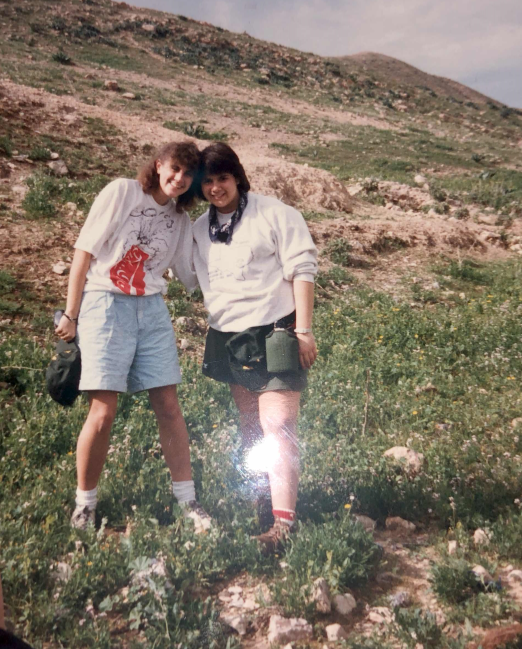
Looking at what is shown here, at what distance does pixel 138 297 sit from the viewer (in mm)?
3178

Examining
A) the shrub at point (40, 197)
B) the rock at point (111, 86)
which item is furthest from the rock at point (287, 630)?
the rock at point (111, 86)

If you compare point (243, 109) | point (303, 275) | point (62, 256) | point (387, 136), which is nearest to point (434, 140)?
point (387, 136)

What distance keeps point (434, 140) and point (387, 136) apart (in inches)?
116

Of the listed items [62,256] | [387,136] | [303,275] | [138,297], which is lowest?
[62,256]

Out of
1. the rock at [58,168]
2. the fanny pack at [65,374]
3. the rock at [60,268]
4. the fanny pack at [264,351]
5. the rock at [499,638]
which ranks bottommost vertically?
the rock at [499,638]

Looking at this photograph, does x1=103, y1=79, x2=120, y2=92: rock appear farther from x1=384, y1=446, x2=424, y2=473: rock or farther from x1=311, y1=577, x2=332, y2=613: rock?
x1=311, y1=577, x2=332, y2=613: rock

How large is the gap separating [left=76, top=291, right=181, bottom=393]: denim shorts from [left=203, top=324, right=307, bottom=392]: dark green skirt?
27cm

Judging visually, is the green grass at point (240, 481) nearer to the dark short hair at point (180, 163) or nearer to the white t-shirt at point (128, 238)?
the white t-shirt at point (128, 238)

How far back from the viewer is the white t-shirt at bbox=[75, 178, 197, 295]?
9.87ft

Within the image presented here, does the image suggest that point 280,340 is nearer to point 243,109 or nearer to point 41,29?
point 243,109

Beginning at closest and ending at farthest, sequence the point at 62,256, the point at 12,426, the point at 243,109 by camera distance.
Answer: the point at 12,426 < the point at 62,256 < the point at 243,109

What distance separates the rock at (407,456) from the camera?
3.95 meters

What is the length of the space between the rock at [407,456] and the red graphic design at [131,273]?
90.1 inches

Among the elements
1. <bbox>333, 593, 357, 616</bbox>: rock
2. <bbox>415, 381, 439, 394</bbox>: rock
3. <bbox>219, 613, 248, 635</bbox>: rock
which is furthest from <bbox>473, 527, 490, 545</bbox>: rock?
<bbox>415, 381, 439, 394</bbox>: rock
